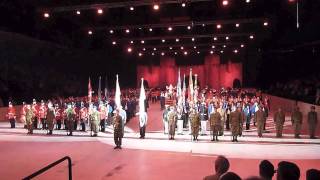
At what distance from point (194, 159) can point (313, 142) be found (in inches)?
196

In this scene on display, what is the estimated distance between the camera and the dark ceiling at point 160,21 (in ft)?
82.7

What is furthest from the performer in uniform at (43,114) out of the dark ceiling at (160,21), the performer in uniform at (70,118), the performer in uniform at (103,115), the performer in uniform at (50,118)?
the dark ceiling at (160,21)

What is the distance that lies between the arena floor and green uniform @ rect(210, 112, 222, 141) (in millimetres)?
536

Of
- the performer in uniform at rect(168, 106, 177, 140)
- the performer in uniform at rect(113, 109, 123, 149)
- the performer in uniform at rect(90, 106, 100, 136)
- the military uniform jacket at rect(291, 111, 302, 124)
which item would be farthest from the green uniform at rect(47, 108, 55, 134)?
the military uniform jacket at rect(291, 111, 302, 124)

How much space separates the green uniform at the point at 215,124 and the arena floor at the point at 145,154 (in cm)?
54

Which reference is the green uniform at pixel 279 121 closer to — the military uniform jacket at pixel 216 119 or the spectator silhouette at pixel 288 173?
the military uniform jacket at pixel 216 119

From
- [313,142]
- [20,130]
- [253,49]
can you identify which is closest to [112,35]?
[20,130]

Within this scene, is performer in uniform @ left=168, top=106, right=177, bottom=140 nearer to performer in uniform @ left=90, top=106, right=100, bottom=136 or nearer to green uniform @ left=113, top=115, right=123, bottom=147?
green uniform @ left=113, top=115, right=123, bottom=147

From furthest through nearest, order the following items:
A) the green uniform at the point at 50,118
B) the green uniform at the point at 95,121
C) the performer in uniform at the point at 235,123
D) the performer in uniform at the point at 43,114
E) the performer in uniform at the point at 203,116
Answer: the performer in uniform at the point at 43,114
the green uniform at the point at 50,118
the performer in uniform at the point at 203,116
the green uniform at the point at 95,121
the performer in uniform at the point at 235,123

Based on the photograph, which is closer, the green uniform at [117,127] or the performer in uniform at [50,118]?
the green uniform at [117,127]

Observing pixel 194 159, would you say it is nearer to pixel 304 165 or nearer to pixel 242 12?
pixel 304 165

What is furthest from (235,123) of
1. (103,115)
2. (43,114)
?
(43,114)

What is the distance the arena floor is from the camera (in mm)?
13398

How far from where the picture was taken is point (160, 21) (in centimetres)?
2892
